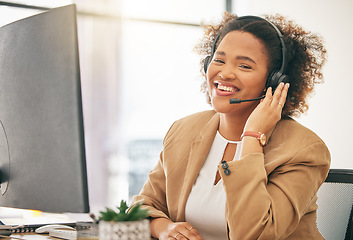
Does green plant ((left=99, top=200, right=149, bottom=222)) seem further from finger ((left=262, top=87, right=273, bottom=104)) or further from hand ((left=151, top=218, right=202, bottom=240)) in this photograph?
finger ((left=262, top=87, right=273, bottom=104))

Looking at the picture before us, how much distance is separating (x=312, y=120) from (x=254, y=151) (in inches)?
86.5

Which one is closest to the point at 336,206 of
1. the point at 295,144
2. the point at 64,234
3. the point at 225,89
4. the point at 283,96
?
the point at 295,144

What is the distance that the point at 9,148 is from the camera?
0.96 m

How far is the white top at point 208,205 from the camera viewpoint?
1.25 meters

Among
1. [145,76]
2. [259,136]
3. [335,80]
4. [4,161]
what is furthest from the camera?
[145,76]

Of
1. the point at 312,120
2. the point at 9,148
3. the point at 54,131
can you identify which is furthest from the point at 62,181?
the point at 312,120

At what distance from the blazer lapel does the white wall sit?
193 centimetres

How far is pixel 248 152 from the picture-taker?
1.18 metres

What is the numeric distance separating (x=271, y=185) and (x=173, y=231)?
29 cm

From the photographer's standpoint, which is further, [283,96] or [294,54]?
[294,54]

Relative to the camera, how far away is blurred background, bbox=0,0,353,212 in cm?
301

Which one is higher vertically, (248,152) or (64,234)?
(248,152)

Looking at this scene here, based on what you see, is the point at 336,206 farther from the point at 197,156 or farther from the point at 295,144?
the point at 197,156

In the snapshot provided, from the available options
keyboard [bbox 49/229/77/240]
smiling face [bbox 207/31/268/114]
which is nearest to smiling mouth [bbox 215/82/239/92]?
smiling face [bbox 207/31/268/114]
